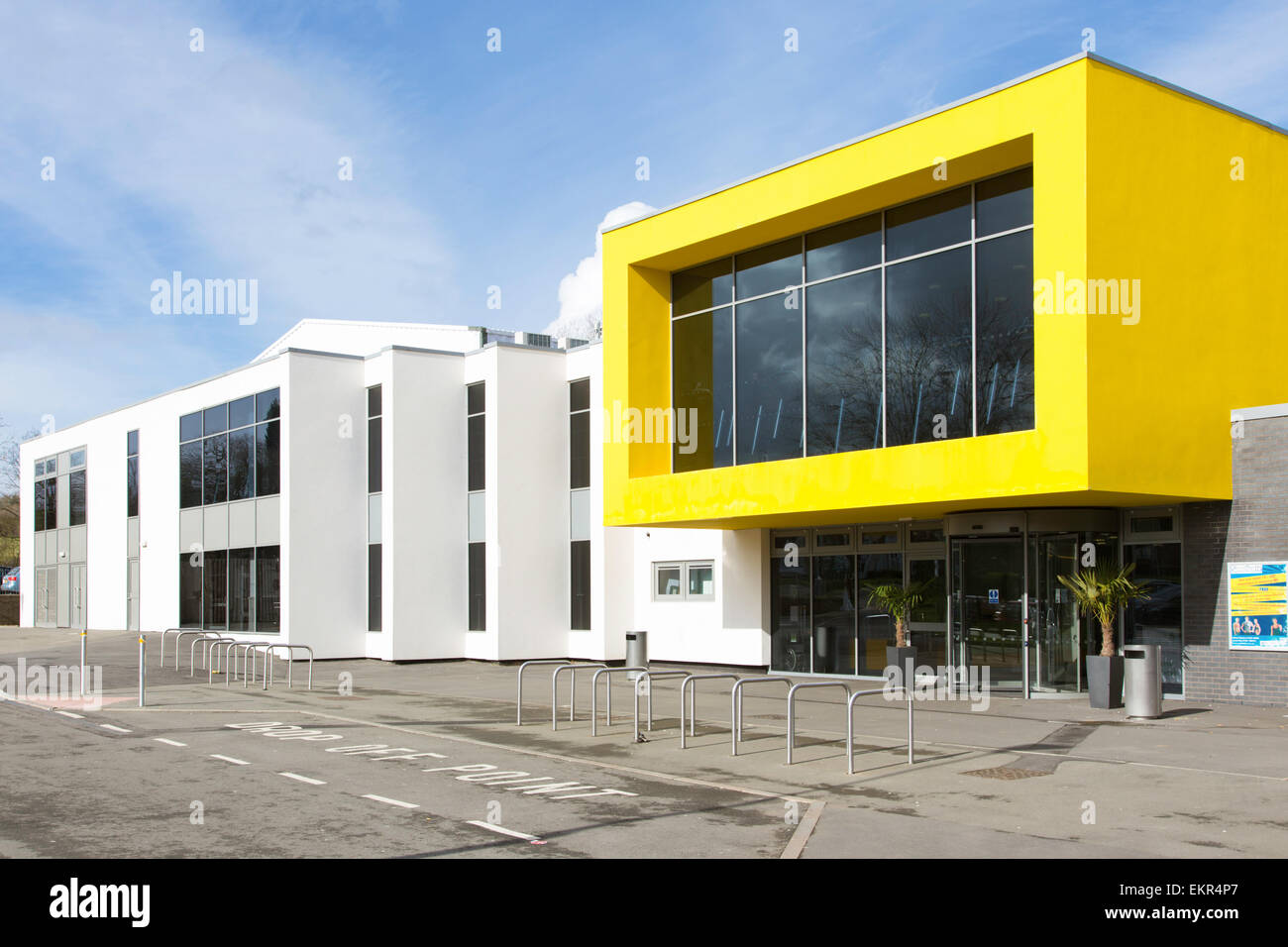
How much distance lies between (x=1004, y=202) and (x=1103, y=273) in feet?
7.97

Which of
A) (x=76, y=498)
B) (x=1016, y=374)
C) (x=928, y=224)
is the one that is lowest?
(x=76, y=498)

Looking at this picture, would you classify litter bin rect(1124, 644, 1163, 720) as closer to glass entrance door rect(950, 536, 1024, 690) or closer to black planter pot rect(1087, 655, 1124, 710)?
black planter pot rect(1087, 655, 1124, 710)

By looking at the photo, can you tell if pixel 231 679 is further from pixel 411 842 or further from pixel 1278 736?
pixel 1278 736

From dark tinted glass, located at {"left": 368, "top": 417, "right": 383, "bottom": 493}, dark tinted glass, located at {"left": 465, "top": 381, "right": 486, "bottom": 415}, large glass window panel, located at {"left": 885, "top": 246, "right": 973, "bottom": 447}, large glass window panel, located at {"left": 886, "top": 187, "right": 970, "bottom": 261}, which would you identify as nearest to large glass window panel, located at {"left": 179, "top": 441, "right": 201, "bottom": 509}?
dark tinted glass, located at {"left": 368, "top": 417, "right": 383, "bottom": 493}

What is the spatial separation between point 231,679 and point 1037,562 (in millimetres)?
15897

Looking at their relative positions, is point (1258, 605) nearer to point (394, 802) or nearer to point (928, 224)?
point (928, 224)

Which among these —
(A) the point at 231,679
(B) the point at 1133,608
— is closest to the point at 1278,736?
(B) the point at 1133,608

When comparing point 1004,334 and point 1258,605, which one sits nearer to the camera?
point 1258,605

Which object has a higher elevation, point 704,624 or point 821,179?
point 821,179

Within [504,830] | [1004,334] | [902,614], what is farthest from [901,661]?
[504,830]

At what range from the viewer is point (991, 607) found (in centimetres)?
1905

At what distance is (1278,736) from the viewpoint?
45.1 feet

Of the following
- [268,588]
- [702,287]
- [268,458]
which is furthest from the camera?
[268,458]

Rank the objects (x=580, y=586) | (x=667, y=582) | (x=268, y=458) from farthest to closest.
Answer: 1. (x=268, y=458)
2. (x=580, y=586)
3. (x=667, y=582)
